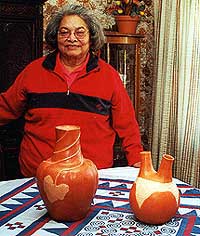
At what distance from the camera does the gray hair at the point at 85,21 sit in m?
2.55

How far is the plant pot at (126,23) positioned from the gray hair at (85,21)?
0.86 metres

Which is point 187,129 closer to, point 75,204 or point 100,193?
point 100,193

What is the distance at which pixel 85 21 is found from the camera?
2545 mm

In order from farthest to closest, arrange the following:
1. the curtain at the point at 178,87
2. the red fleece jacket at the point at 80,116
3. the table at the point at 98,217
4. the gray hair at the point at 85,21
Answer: the curtain at the point at 178,87 < the gray hair at the point at 85,21 < the red fleece jacket at the point at 80,116 < the table at the point at 98,217

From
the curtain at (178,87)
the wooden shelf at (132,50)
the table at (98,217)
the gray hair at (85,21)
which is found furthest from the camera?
the wooden shelf at (132,50)

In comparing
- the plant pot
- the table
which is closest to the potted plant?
the plant pot

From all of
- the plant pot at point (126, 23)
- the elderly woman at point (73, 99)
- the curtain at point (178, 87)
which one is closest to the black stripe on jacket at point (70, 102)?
A: the elderly woman at point (73, 99)

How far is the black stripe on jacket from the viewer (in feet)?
7.97

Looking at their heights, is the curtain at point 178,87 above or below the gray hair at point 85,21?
below

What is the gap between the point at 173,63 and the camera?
3309 mm

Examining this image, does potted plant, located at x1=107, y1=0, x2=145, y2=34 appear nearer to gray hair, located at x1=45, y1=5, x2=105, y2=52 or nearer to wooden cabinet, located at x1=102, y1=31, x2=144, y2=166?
wooden cabinet, located at x1=102, y1=31, x2=144, y2=166

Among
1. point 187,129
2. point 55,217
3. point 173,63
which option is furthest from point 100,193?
point 173,63

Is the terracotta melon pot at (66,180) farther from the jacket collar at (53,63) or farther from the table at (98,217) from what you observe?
the jacket collar at (53,63)

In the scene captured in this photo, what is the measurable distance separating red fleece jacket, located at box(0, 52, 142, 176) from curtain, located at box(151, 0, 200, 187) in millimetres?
746
